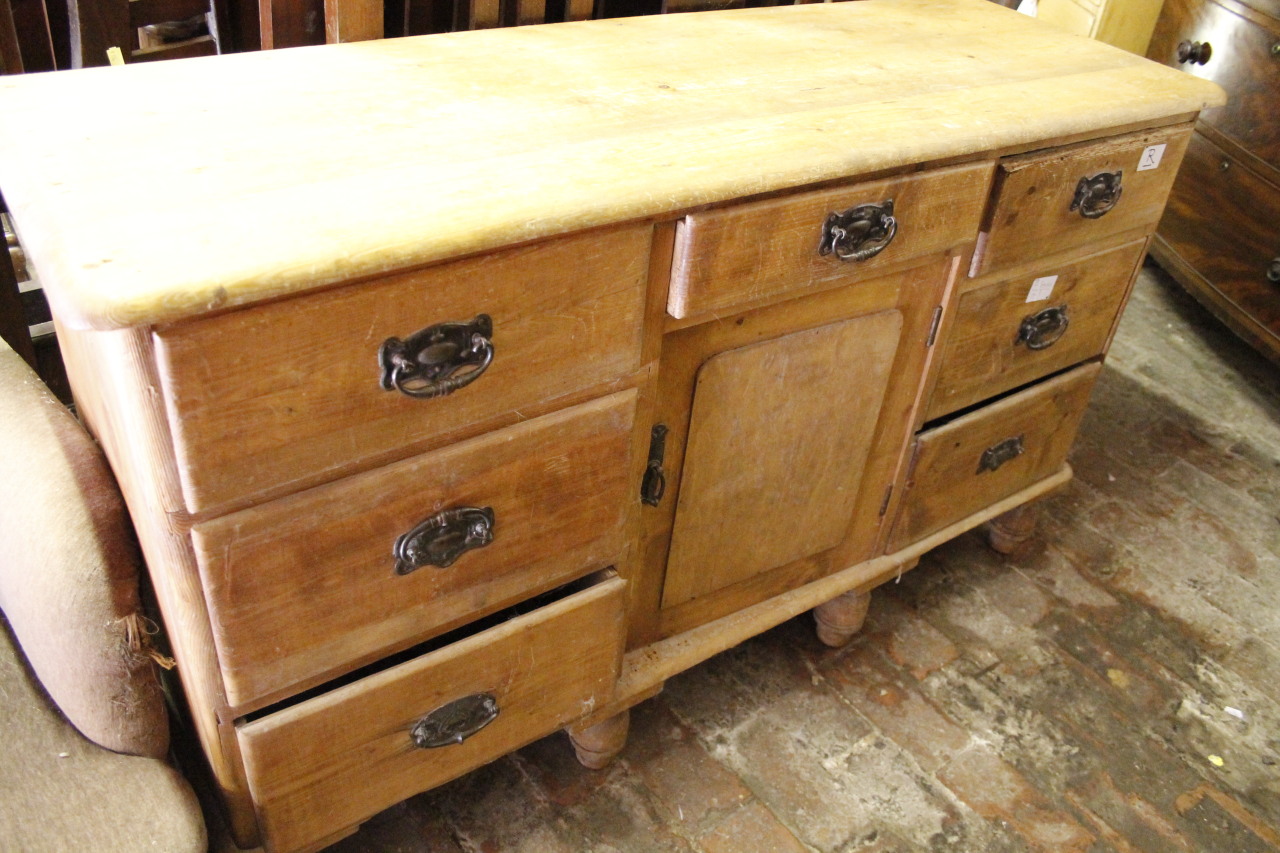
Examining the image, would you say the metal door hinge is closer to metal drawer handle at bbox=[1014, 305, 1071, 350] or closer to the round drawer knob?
metal drawer handle at bbox=[1014, 305, 1071, 350]

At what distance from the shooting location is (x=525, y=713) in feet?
3.76

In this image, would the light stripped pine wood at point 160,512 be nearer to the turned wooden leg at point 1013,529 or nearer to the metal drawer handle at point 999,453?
the metal drawer handle at point 999,453

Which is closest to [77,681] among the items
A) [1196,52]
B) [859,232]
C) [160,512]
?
[160,512]

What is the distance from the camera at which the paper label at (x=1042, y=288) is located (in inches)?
52.8

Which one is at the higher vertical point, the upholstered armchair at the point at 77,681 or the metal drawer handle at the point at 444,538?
the metal drawer handle at the point at 444,538

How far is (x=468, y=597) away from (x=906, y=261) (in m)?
0.59

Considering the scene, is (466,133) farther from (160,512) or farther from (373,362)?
(160,512)

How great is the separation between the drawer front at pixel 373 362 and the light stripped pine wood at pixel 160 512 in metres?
0.02

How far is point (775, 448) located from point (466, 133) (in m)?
0.51

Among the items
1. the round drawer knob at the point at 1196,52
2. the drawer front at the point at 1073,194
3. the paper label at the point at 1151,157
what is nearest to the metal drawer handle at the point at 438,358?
the drawer front at the point at 1073,194

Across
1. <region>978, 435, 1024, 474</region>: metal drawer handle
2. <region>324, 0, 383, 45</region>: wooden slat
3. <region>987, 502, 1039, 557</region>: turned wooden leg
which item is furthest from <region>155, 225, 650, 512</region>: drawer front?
<region>987, 502, 1039, 557</region>: turned wooden leg

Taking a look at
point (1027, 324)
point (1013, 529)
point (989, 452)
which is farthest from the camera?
point (1013, 529)

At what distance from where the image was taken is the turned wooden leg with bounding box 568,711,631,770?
129 cm

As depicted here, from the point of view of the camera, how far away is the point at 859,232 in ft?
3.46
